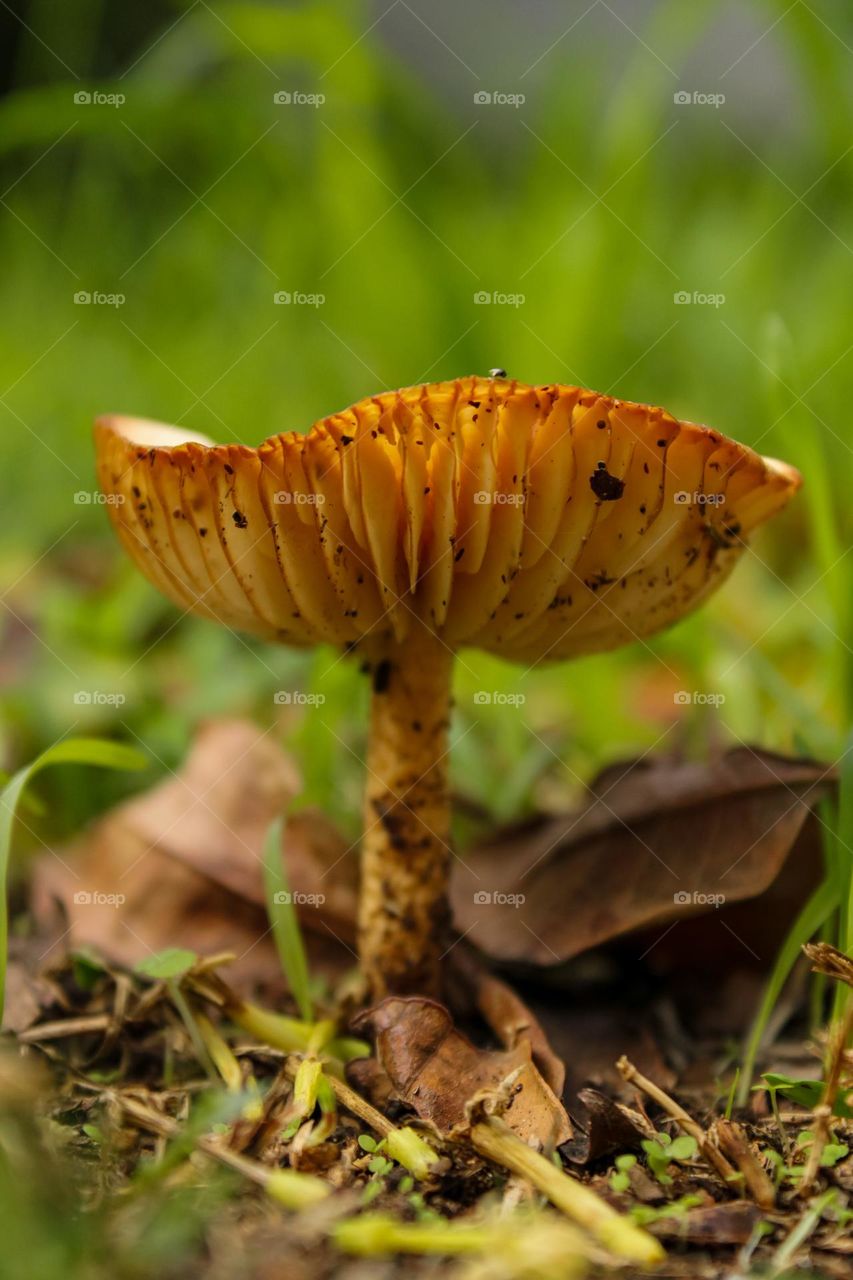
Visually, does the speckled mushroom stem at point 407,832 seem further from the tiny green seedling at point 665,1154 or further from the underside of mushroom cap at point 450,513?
the tiny green seedling at point 665,1154

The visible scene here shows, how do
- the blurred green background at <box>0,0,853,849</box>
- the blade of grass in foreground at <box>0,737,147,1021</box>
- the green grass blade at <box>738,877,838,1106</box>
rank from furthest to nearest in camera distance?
1. the blurred green background at <box>0,0,853,849</box>
2. the green grass blade at <box>738,877,838,1106</box>
3. the blade of grass in foreground at <box>0,737,147,1021</box>

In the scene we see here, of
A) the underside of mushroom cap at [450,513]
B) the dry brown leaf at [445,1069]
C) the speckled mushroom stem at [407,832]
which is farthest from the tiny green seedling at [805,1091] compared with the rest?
the underside of mushroom cap at [450,513]

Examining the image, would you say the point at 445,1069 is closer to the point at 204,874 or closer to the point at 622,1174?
the point at 622,1174

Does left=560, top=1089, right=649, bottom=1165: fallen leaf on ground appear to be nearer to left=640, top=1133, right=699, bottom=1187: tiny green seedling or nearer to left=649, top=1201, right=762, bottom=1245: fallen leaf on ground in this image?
left=640, top=1133, right=699, bottom=1187: tiny green seedling

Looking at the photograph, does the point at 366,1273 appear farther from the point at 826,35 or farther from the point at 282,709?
the point at 826,35

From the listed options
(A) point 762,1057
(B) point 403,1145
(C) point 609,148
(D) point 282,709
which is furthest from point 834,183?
(B) point 403,1145

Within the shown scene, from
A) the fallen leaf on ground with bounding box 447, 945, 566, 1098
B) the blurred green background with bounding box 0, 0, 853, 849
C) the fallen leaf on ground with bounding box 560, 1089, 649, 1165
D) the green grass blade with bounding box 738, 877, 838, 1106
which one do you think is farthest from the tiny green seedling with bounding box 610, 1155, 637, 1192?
the blurred green background with bounding box 0, 0, 853, 849

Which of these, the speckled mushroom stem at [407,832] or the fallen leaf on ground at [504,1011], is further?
the speckled mushroom stem at [407,832]

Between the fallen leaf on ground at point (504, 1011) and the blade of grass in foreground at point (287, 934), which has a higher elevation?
the blade of grass in foreground at point (287, 934)
